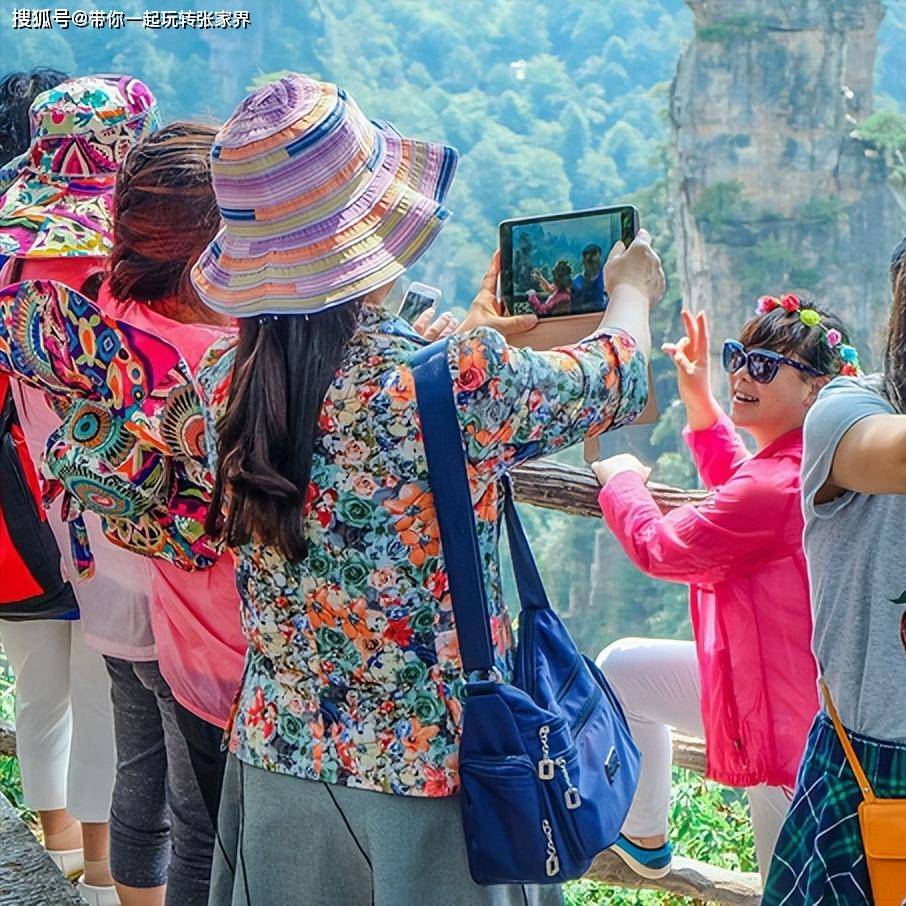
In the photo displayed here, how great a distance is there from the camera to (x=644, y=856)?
1.81 meters

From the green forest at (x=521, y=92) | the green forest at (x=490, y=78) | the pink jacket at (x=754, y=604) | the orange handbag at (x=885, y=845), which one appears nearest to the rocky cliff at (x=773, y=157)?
the green forest at (x=521, y=92)

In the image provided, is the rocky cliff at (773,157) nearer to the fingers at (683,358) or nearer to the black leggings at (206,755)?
the fingers at (683,358)

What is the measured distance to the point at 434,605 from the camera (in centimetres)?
96

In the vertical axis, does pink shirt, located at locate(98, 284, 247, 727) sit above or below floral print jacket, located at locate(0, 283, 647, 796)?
below

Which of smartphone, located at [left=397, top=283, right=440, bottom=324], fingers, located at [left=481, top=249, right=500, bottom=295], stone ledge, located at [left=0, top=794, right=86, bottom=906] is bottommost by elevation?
stone ledge, located at [left=0, top=794, right=86, bottom=906]

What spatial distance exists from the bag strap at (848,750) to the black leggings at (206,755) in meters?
0.59

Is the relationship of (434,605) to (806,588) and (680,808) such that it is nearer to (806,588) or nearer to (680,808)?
(806,588)

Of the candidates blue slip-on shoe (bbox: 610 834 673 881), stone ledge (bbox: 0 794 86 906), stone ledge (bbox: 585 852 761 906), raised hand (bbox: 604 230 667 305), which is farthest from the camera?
stone ledge (bbox: 585 852 761 906)

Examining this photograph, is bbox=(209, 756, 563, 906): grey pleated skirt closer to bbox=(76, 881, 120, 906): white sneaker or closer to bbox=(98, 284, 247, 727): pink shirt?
bbox=(98, 284, 247, 727): pink shirt

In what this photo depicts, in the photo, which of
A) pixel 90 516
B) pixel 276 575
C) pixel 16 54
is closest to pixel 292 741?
pixel 276 575

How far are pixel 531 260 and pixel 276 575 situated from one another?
38 cm

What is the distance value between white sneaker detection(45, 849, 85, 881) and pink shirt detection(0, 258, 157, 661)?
521mm

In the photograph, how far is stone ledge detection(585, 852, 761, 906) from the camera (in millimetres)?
1912

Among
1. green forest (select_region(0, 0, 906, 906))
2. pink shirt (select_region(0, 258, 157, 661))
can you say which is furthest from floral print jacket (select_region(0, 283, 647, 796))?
green forest (select_region(0, 0, 906, 906))
